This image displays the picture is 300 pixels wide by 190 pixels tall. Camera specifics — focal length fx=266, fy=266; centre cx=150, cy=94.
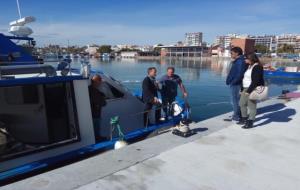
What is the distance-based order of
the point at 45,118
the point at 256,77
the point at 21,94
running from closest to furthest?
1. the point at 21,94
2. the point at 256,77
3. the point at 45,118

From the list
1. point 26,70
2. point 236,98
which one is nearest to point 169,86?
point 236,98

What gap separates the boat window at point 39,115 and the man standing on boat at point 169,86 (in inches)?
106

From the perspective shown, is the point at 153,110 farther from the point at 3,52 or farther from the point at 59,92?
the point at 3,52

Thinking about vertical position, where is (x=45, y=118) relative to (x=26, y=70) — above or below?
below

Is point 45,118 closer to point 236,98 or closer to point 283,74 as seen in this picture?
point 236,98

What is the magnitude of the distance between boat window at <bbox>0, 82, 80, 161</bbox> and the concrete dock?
1.67 m

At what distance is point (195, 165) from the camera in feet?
12.8

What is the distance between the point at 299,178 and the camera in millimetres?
3588

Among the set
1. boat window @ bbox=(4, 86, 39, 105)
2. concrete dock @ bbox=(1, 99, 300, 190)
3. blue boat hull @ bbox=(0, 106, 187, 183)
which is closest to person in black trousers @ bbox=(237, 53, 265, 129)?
concrete dock @ bbox=(1, 99, 300, 190)

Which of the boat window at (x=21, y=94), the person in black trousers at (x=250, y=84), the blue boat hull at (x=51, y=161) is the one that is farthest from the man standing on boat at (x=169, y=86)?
the boat window at (x=21, y=94)

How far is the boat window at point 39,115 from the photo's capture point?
516cm

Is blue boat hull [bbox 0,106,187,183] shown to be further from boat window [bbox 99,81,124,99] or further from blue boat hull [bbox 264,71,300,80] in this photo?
blue boat hull [bbox 264,71,300,80]

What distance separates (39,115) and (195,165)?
3312 millimetres

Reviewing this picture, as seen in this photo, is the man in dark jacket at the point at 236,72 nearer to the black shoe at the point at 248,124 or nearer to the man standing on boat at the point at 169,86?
the black shoe at the point at 248,124
